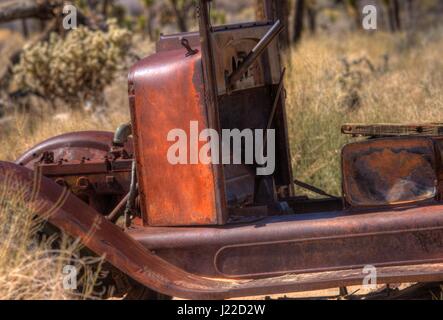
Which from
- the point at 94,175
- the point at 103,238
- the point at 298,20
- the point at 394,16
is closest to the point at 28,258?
the point at 103,238

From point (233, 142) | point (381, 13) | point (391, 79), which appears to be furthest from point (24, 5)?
point (381, 13)

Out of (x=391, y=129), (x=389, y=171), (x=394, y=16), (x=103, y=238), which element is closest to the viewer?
(x=103, y=238)

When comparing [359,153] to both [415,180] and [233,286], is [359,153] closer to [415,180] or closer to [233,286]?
[415,180]

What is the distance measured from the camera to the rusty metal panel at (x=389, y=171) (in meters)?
4.83

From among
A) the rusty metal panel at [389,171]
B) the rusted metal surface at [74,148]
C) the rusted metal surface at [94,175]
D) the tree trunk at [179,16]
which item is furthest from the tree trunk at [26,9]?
the tree trunk at [179,16]

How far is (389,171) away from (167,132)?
1.28m

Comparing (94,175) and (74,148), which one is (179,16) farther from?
(94,175)

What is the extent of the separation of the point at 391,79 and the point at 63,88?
4656mm

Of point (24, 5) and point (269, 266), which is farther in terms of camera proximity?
point (24, 5)

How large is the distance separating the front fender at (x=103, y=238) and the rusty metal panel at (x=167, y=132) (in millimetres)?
299

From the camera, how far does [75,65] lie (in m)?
12.4

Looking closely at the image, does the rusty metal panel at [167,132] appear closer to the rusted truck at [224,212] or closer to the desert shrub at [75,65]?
the rusted truck at [224,212]

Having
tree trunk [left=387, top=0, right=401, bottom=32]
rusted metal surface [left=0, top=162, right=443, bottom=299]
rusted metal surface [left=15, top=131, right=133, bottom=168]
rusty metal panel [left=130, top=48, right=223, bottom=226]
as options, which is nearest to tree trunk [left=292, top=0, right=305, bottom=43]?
tree trunk [left=387, top=0, right=401, bottom=32]
